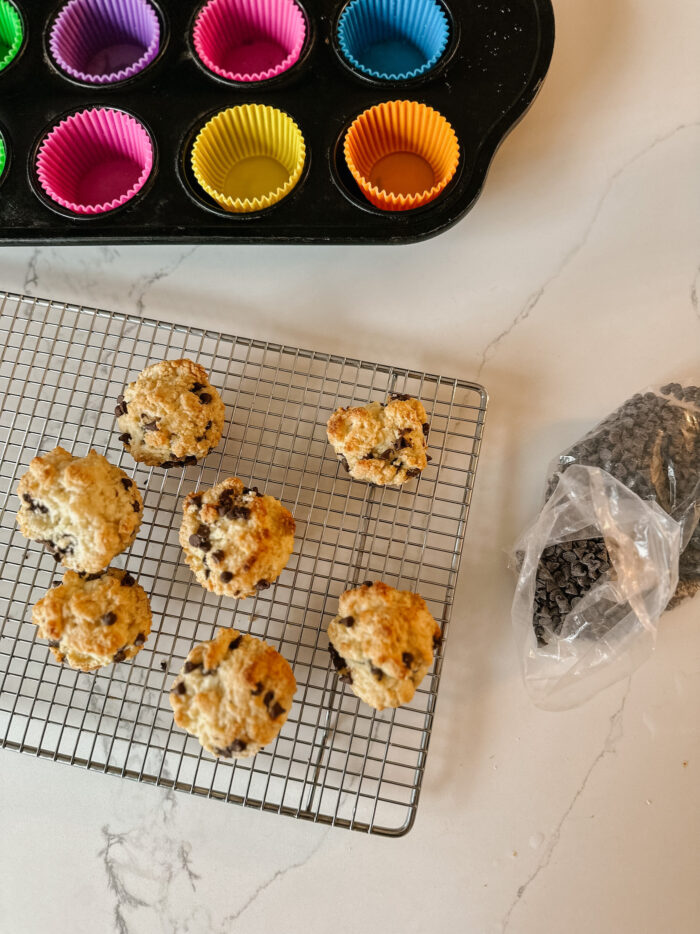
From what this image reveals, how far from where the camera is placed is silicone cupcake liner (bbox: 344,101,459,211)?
174cm

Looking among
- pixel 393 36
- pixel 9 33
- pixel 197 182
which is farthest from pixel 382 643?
pixel 9 33

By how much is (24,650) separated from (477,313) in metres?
1.39

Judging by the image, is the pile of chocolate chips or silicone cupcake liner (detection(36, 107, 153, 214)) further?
silicone cupcake liner (detection(36, 107, 153, 214))

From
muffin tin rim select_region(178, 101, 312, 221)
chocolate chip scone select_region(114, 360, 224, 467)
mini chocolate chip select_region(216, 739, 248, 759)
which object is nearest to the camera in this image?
mini chocolate chip select_region(216, 739, 248, 759)

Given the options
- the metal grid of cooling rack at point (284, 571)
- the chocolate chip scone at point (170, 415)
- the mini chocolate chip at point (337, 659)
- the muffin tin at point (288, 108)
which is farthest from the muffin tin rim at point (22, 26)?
the mini chocolate chip at point (337, 659)

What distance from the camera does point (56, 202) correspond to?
1746 millimetres

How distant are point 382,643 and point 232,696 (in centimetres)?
32

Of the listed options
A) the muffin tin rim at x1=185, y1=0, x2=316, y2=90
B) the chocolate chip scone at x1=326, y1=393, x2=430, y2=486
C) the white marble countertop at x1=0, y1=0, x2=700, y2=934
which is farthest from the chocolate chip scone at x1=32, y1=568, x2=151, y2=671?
the muffin tin rim at x1=185, y1=0, x2=316, y2=90

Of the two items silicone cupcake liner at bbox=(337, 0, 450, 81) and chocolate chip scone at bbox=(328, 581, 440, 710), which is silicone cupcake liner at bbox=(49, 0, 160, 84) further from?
chocolate chip scone at bbox=(328, 581, 440, 710)

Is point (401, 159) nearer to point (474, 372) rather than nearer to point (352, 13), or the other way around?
point (352, 13)

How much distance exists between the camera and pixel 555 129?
6.38 ft

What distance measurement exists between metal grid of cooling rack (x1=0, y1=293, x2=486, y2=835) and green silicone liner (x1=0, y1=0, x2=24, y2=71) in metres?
0.61

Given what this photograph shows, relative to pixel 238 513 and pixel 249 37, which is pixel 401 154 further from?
pixel 238 513

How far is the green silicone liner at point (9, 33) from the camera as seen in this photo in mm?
1800
